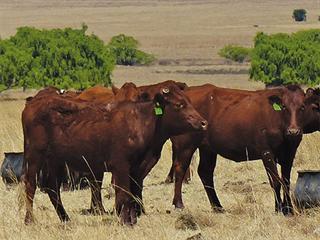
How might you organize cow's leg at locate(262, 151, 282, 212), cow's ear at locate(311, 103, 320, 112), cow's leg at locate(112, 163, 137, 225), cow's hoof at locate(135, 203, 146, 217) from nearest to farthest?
1. cow's leg at locate(112, 163, 137, 225)
2. cow's hoof at locate(135, 203, 146, 217)
3. cow's leg at locate(262, 151, 282, 212)
4. cow's ear at locate(311, 103, 320, 112)

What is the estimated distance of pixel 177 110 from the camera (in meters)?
12.2

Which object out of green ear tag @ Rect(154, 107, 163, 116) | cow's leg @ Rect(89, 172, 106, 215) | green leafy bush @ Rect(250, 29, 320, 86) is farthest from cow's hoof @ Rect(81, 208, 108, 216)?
green leafy bush @ Rect(250, 29, 320, 86)

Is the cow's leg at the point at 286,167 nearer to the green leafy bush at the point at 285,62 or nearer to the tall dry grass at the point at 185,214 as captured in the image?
the tall dry grass at the point at 185,214

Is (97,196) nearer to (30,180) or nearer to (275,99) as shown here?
(30,180)

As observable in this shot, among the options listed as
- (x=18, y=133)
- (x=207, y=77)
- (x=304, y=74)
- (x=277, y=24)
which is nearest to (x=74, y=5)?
(x=277, y=24)

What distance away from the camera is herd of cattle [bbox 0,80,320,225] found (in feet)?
39.4

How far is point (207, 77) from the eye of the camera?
75.2 metres

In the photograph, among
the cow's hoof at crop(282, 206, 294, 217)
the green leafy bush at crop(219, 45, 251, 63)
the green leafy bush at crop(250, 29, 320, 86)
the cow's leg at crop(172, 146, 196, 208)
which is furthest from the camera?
the green leafy bush at crop(219, 45, 251, 63)

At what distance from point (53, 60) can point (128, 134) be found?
48.4 m

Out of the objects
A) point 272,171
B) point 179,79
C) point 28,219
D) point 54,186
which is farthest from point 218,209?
point 179,79

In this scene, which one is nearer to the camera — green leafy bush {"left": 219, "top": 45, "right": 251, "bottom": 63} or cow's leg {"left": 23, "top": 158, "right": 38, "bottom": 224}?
cow's leg {"left": 23, "top": 158, "right": 38, "bottom": 224}

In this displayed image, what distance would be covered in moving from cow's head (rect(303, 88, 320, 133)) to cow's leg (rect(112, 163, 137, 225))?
116 inches

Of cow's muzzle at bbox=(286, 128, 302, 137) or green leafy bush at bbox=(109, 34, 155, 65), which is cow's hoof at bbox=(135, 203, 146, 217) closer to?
cow's muzzle at bbox=(286, 128, 302, 137)

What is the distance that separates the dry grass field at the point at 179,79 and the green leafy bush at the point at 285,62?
1.47 m
